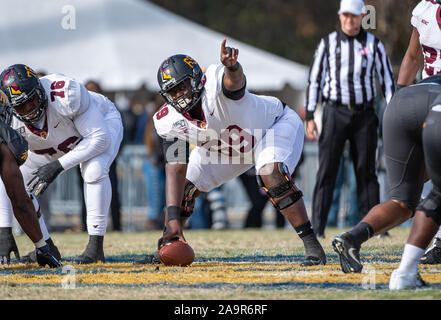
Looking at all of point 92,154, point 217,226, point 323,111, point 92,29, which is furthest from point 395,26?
point 92,154

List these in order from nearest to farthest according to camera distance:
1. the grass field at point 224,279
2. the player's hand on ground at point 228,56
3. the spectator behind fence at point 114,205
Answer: the grass field at point 224,279 < the player's hand on ground at point 228,56 < the spectator behind fence at point 114,205

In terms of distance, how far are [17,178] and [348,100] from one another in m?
4.09

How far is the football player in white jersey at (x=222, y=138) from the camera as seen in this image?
5.87 meters

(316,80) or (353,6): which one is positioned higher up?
(353,6)

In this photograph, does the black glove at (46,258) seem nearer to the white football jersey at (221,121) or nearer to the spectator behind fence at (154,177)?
the white football jersey at (221,121)

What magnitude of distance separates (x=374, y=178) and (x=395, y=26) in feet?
51.0

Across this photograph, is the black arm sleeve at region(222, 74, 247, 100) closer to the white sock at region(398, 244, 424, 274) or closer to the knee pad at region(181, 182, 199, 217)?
the knee pad at region(181, 182, 199, 217)

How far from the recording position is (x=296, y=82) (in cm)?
1698

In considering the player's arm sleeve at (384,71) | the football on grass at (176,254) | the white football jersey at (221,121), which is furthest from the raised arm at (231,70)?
the player's arm sleeve at (384,71)

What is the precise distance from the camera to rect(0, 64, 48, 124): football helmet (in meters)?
6.07

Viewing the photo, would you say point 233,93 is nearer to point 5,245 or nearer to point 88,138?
point 88,138

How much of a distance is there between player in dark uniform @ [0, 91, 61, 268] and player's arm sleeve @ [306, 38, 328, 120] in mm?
3778

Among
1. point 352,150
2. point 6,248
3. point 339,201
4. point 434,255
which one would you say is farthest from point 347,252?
point 339,201

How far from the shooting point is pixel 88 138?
21.3ft
